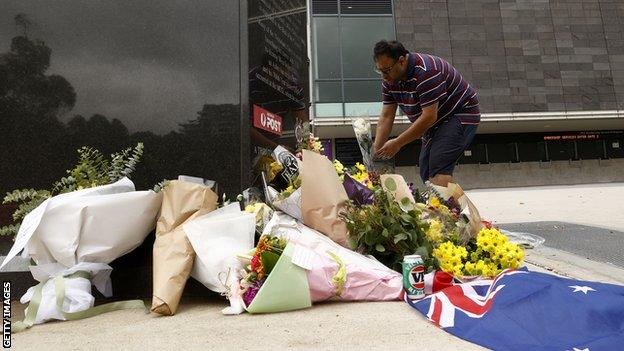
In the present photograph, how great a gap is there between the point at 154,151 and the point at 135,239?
66 centimetres

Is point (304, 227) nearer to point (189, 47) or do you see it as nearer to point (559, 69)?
point (189, 47)

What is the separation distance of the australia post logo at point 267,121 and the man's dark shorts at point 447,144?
128cm

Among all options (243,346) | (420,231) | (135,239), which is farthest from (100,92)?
(420,231)

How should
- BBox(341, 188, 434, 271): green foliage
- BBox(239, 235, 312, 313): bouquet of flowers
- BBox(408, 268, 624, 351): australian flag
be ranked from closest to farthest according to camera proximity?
1. BBox(408, 268, 624, 351): australian flag
2. BBox(239, 235, 312, 313): bouquet of flowers
3. BBox(341, 188, 434, 271): green foliage

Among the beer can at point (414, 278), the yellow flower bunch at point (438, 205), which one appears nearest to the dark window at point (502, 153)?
the yellow flower bunch at point (438, 205)

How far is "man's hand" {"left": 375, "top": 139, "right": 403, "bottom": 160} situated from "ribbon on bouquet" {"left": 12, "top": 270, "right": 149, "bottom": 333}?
2.08m

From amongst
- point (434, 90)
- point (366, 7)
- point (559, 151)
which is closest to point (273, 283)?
point (434, 90)

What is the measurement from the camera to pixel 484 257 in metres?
2.34

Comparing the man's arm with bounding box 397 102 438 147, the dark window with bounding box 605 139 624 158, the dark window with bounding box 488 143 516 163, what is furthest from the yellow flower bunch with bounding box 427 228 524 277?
the dark window with bounding box 605 139 624 158

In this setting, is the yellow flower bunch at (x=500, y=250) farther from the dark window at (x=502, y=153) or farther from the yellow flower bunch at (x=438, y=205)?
the dark window at (x=502, y=153)

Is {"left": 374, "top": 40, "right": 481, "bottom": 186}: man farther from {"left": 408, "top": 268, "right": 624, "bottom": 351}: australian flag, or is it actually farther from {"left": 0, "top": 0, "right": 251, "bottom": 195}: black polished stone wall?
{"left": 408, "top": 268, "right": 624, "bottom": 351}: australian flag

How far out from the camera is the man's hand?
322 cm

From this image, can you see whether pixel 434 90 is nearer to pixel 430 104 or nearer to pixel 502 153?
pixel 430 104

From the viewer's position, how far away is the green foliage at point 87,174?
2.30 m
